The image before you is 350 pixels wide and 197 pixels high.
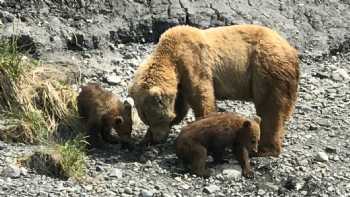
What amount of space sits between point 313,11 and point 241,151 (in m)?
4.83

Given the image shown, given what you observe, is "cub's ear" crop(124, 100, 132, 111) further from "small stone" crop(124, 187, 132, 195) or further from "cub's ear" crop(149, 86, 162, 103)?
"small stone" crop(124, 187, 132, 195)

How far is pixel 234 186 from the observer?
926cm

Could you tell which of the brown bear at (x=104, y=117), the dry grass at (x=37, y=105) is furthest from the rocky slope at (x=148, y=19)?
the brown bear at (x=104, y=117)

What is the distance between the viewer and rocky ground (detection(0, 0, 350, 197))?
29.9ft

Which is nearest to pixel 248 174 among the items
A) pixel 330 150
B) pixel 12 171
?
pixel 330 150

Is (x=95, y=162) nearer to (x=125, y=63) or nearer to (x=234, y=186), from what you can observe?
(x=234, y=186)

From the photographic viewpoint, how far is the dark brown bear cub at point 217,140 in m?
9.34

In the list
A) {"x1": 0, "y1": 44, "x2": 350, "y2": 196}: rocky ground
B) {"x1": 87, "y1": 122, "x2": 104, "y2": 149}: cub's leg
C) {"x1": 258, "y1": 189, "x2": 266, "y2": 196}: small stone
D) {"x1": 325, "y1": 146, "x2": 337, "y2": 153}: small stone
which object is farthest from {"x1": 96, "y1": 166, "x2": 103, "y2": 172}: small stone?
{"x1": 325, "y1": 146, "x2": 337, "y2": 153}: small stone

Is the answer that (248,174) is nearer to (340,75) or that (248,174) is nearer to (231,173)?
(231,173)

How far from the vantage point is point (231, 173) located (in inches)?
372

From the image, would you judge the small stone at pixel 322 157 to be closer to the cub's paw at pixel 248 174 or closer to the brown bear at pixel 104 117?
the cub's paw at pixel 248 174

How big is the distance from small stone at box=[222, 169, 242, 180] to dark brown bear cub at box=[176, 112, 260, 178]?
7cm

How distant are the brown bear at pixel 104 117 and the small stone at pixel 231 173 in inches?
50.8

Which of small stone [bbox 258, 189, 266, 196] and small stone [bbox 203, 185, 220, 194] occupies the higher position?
small stone [bbox 203, 185, 220, 194]
